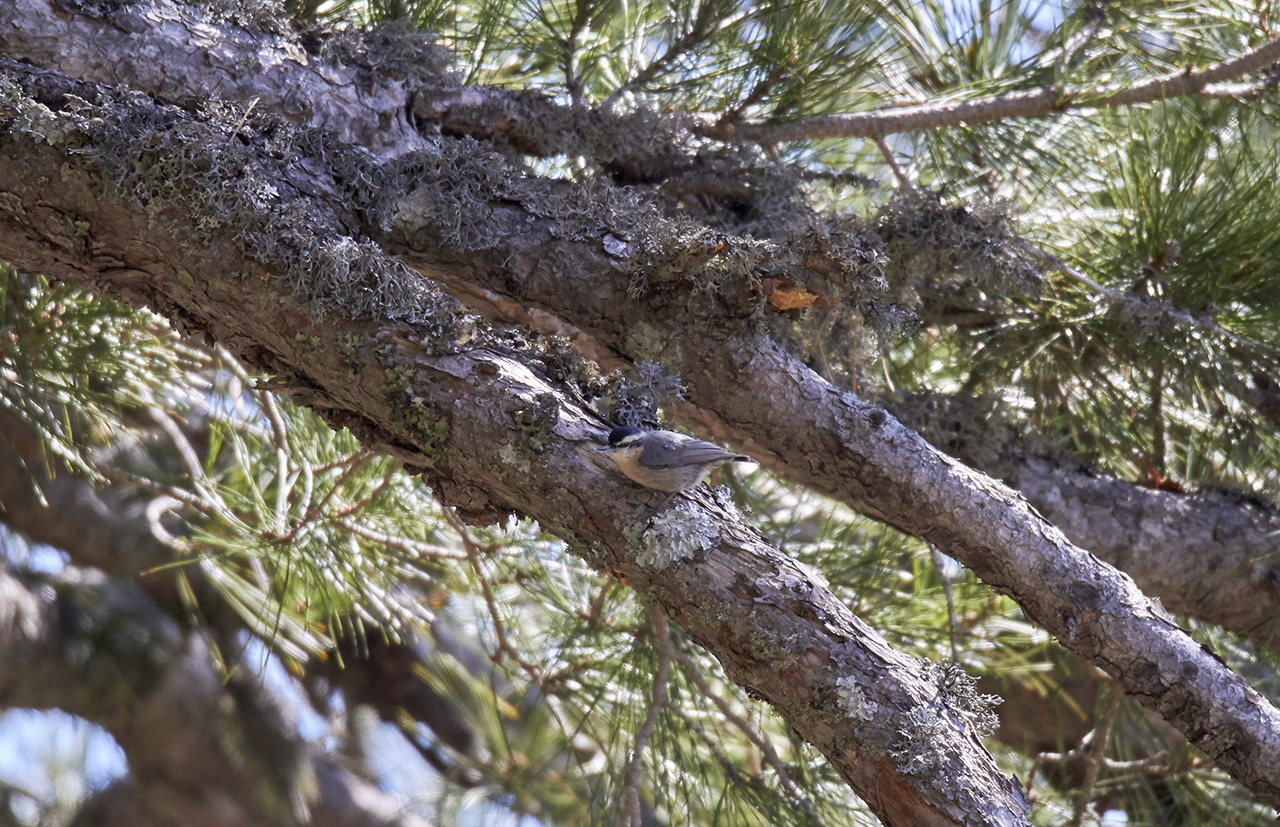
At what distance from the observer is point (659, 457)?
3.18 feet

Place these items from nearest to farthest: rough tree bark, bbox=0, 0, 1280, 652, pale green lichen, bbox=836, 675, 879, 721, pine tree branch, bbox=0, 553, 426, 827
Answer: pale green lichen, bbox=836, 675, 879, 721 < rough tree bark, bbox=0, 0, 1280, 652 < pine tree branch, bbox=0, 553, 426, 827

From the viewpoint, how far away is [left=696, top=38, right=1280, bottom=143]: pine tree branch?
165cm

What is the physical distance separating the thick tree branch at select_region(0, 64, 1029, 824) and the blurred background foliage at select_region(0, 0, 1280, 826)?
46cm

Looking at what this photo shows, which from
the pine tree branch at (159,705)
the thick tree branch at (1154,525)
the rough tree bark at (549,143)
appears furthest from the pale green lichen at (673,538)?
the pine tree branch at (159,705)

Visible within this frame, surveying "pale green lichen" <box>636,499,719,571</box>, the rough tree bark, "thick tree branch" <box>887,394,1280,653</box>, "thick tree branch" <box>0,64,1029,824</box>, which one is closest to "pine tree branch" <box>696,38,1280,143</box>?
the rough tree bark

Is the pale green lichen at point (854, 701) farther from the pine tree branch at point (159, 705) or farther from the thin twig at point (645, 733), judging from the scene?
the pine tree branch at point (159, 705)

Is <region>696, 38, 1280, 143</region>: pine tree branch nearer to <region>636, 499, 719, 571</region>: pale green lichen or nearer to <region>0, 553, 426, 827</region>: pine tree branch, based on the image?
<region>636, 499, 719, 571</region>: pale green lichen

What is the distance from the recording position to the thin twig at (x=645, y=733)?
1304 millimetres

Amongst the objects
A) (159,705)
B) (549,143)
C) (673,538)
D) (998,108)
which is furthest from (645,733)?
(159,705)

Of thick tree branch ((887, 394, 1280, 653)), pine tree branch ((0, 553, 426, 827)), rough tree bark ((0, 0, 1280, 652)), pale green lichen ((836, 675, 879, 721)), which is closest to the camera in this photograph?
pale green lichen ((836, 675, 879, 721))

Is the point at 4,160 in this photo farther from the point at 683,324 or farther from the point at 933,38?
the point at 933,38

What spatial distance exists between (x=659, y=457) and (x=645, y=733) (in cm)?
62

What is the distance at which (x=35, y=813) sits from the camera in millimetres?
3625

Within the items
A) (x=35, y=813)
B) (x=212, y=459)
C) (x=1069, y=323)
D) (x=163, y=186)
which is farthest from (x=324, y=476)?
(x=35, y=813)
